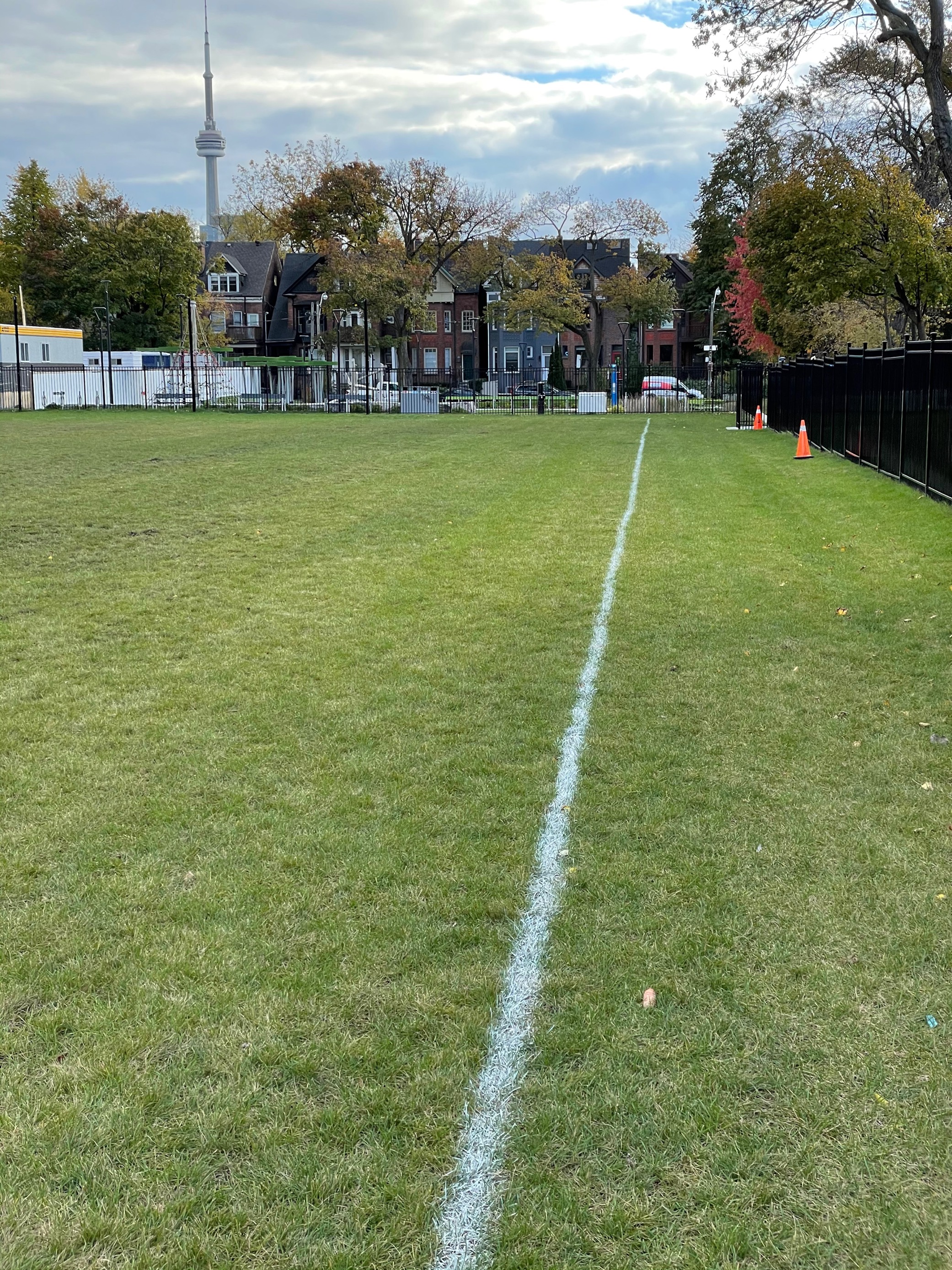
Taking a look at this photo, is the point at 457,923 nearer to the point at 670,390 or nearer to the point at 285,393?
the point at 285,393

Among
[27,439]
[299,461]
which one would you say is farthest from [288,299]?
[299,461]

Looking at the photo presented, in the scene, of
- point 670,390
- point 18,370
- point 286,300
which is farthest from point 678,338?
point 18,370

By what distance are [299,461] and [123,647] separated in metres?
15.1

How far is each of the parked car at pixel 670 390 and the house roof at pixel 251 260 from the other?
3699cm

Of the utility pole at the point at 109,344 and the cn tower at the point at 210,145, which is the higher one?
the cn tower at the point at 210,145

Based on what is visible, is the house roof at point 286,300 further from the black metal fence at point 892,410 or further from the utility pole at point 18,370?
the black metal fence at point 892,410

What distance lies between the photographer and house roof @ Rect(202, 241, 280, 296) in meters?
86.3

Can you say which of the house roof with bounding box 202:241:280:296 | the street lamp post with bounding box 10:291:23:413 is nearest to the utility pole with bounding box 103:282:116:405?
the street lamp post with bounding box 10:291:23:413

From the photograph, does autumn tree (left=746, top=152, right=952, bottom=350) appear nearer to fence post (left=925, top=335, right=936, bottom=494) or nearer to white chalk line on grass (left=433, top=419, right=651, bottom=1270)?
fence post (left=925, top=335, right=936, bottom=494)

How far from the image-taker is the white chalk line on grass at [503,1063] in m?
2.59

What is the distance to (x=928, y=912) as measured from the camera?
13.4 feet

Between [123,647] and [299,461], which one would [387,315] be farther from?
[123,647]

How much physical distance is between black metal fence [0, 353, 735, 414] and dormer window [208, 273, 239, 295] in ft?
85.5

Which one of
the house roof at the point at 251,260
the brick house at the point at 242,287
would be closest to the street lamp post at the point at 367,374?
the brick house at the point at 242,287
